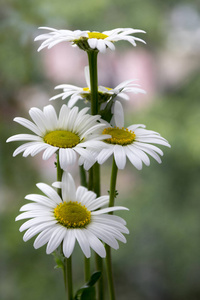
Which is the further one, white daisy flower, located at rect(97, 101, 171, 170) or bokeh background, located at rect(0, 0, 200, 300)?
bokeh background, located at rect(0, 0, 200, 300)

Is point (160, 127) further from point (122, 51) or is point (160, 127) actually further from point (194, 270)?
point (194, 270)

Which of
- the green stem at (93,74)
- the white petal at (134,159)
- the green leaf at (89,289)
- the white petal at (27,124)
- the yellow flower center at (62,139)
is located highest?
the green stem at (93,74)

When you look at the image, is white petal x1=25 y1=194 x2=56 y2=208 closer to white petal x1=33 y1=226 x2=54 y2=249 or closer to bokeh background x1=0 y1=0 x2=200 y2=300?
white petal x1=33 y1=226 x2=54 y2=249

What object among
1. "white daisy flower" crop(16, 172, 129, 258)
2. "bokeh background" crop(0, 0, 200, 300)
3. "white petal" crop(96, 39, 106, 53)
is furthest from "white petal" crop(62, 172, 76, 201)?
"bokeh background" crop(0, 0, 200, 300)

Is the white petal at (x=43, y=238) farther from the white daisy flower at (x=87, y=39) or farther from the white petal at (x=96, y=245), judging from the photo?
the white daisy flower at (x=87, y=39)

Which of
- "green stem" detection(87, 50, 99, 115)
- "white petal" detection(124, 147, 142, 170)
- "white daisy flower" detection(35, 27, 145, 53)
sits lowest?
"white petal" detection(124, 147, 142, 170)

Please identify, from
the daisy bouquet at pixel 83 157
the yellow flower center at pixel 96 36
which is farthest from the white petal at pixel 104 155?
the yellow flower center at pixel 96 36
